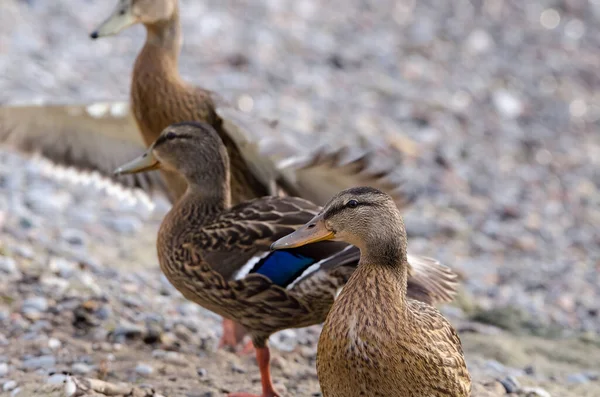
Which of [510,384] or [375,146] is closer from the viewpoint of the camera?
[510,384]

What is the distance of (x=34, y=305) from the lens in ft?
16.6

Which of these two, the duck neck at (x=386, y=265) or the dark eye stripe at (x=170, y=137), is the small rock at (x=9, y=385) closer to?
the dark eye stripe at (x=170, y=137)

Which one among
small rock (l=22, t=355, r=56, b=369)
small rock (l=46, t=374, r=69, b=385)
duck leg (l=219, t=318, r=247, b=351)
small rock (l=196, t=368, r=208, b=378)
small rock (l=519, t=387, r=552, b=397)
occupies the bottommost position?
small rock (l=22, t=355, r=56, b=369)

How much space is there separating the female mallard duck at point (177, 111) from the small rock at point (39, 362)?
4.19 feet

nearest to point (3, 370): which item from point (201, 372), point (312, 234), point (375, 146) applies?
point (201, 372)

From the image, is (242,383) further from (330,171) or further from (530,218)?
(530,218)

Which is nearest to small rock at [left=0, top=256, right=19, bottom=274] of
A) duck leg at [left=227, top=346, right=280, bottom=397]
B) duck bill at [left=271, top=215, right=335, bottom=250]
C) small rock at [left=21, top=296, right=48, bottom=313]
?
small rock at [left=21, top=296, right=48, bottom=313]

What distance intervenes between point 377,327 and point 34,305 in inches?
94.8

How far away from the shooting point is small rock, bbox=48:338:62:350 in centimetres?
469

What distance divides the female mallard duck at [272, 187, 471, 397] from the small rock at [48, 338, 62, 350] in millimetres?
1696

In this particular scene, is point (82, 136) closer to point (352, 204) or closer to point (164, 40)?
point (164, 40)

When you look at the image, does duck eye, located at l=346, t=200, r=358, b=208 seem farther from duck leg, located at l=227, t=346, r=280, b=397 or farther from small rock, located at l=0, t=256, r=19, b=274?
small rock, located at l=0, t=256, r=19, b=274

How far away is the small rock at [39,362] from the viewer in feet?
14.6

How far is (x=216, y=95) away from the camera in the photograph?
545 cm
